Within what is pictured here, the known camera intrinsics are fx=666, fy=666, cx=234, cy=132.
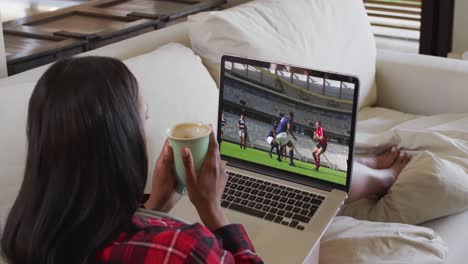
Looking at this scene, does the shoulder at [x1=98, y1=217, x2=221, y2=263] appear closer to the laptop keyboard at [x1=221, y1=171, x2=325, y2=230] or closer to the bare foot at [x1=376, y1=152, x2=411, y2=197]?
the laptop keyboard at [x1=221, y1=171, x2=325, y2=230]

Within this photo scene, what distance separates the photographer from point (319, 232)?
4.28 feet

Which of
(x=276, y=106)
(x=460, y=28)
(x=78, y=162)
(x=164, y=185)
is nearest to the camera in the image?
(x=78, y=162)

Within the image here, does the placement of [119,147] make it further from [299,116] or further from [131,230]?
[299,116]

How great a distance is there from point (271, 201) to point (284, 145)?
133 millimetres

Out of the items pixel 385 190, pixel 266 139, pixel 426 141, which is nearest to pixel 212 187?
pixel 266 139

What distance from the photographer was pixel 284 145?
57.6 inches

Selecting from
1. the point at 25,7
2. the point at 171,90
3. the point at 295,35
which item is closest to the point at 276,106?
the point at 171,90

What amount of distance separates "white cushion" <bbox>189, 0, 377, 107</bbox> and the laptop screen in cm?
44

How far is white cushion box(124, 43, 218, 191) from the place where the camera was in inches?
62.9

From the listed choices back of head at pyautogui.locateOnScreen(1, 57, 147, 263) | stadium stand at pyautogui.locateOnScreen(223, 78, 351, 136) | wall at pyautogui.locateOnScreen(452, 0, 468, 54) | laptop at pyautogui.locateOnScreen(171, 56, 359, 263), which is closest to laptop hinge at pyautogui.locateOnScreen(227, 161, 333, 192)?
laptop at pyautogui.locateOnScreen(171, 56, 359, 263)

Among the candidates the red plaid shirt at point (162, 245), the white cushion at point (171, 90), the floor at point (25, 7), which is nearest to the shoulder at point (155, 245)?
the red plaid shirt at point (162, 245)

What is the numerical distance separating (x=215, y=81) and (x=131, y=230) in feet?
3.38

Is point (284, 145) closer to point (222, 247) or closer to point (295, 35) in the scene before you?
point (222, 247)

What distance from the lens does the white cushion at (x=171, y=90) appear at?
1599 mm
